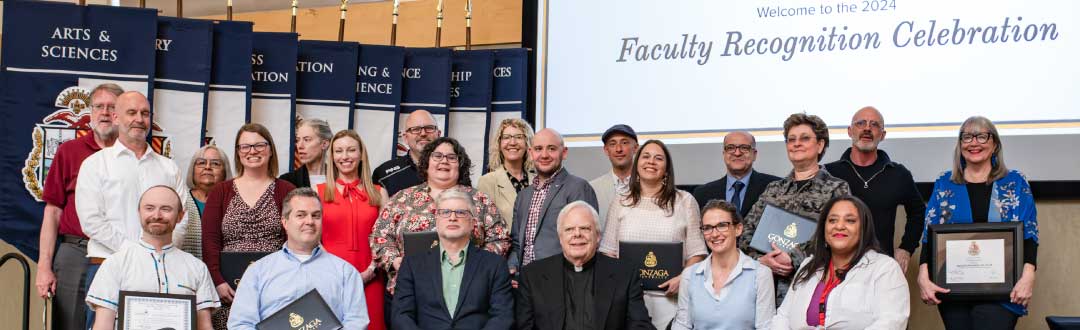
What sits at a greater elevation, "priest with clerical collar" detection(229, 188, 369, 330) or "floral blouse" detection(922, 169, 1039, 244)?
"floral blouse" detection(922, 169, 1039, 244)

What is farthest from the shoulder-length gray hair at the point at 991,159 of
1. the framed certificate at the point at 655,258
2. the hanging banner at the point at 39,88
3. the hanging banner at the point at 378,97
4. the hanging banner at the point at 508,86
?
the hanging banner at the point at 39,88

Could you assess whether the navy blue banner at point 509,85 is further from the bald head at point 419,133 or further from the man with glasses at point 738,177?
the man with glasses at point 738,177

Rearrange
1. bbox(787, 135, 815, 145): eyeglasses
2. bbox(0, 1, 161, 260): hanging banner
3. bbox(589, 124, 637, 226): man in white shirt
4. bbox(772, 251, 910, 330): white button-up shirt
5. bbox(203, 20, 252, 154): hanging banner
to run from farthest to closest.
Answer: bbox(203, 20, 252, 154): hanging banner → bbox(0, 1, 161, 260): hanging banner → bbox(589, 124, 637, 226): man in white shirt → bbox(787, 135, 815, 145): eyeglasses → bbox(772, 251, 910, 330): white button-up shirt

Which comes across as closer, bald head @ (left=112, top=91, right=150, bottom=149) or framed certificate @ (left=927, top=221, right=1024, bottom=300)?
framed certificate @ (left=927, top=221, right=1024, bottom=300)

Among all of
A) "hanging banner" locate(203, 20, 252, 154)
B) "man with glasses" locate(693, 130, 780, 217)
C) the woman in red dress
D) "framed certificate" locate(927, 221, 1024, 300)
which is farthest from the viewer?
"hanging banner" locate(203, 20, 252, 154)

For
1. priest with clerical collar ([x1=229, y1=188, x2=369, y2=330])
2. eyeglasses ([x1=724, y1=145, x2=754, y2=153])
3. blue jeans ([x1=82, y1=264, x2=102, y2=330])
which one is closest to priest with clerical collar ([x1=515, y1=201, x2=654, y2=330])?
priest with clerical collar ([x1=229, y1=188, x2=369, y2=330])

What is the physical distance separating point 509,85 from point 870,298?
305 centimetres

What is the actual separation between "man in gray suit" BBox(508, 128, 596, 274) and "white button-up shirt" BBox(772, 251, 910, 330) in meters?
1.13

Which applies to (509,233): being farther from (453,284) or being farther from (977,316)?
(977,316)

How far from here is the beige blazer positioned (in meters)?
4.55

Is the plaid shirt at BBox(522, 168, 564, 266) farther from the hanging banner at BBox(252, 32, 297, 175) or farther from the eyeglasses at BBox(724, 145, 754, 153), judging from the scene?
the hanging banner at BBox(252, 32, 297, 175)

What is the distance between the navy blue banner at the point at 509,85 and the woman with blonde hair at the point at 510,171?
1418 mm

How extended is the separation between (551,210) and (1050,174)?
93.1 inches

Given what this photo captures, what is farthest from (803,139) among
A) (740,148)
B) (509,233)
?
(509,233)
